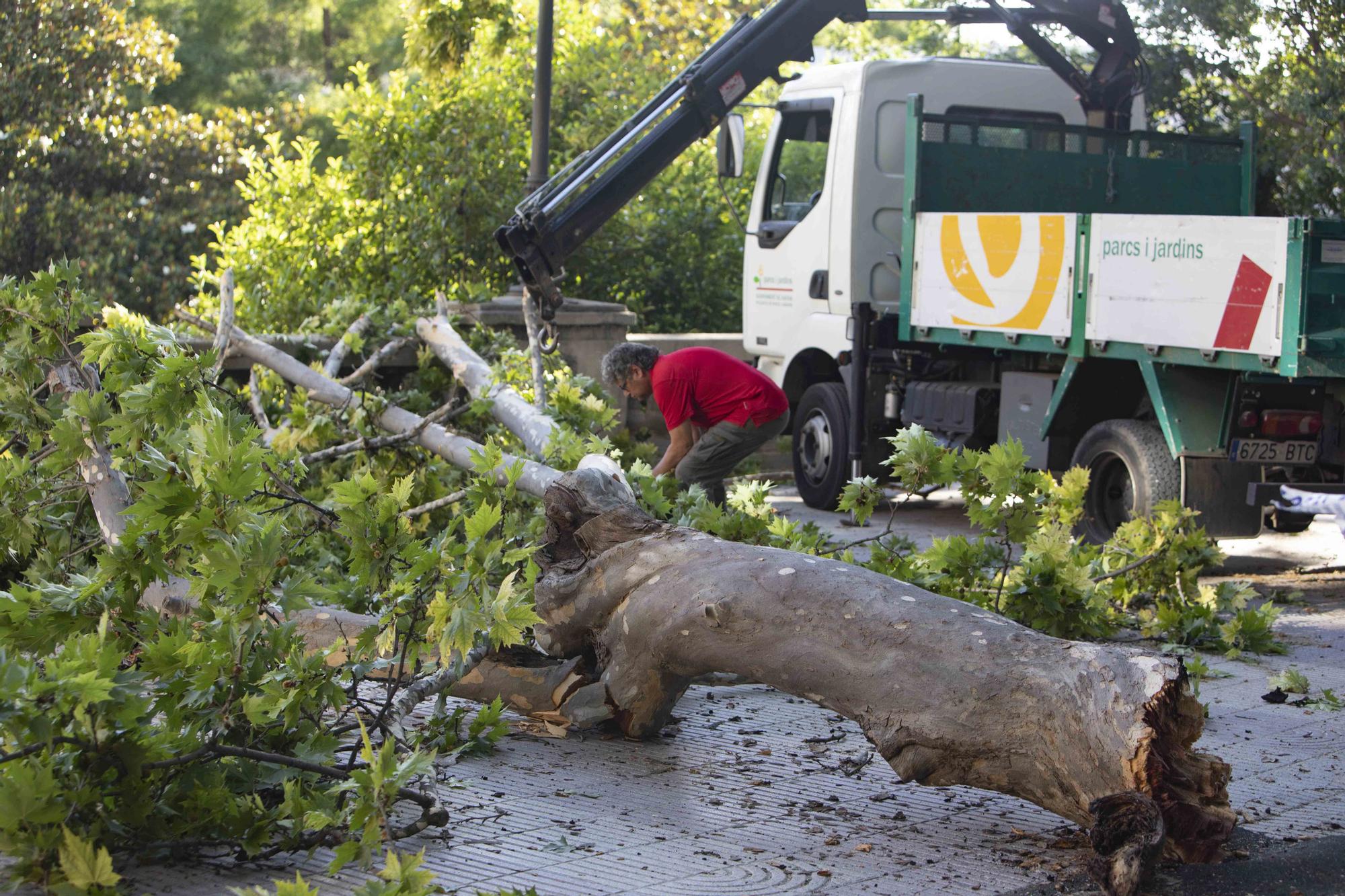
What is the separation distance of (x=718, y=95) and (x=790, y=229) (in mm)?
1359

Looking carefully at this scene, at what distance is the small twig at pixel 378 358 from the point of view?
8164 mm

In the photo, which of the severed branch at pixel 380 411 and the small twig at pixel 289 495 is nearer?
the small twig at pixel 289 495

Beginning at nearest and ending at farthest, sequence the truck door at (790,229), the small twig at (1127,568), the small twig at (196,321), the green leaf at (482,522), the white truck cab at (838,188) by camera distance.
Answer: the green leaf at (482,522), the small twig at (1127,568), the small twig at (196,321), the white truck cab at (838,188), the truck door at (790,229)

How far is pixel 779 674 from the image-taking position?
4.32 m

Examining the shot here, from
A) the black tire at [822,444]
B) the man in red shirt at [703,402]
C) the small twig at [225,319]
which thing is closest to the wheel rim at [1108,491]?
the man in red shirt at [703,402]

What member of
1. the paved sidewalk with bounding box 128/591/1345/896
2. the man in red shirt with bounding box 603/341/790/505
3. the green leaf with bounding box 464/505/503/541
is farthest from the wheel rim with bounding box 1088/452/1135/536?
the green leaf with bounding box 464/505/503/541

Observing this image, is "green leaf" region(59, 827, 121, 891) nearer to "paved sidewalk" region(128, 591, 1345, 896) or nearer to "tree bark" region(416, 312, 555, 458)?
"paved sidewalk" region(128, 591, 1345, 896)

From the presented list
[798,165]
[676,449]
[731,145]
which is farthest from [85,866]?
[798,165]

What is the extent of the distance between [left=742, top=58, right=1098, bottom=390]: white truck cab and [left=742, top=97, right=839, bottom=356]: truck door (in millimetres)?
10

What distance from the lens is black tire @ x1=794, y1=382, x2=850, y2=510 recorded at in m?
11.0

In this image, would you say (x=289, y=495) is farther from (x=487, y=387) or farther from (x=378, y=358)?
(x=378, y=358)

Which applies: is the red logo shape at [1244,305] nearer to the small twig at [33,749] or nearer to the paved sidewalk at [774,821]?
the paved sidewalk at [774,821]

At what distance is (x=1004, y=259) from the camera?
9.45m

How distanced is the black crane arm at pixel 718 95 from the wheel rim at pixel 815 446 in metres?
2.25
